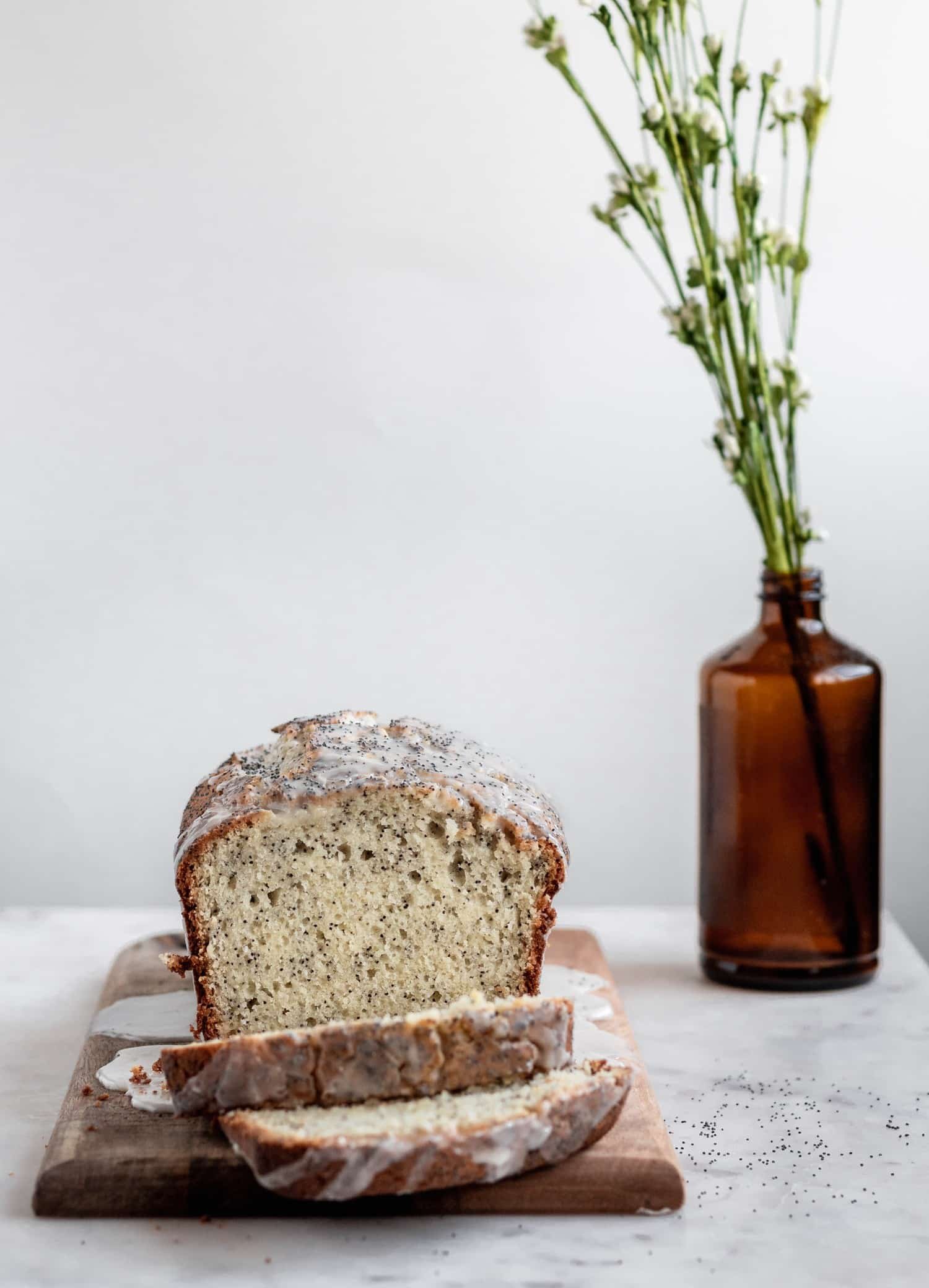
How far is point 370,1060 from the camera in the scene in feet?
5.27

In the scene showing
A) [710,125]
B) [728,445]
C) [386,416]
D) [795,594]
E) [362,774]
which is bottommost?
[362,774]

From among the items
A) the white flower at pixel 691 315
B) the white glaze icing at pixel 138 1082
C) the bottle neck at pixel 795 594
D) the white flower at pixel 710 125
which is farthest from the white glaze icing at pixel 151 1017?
the white flower at pixel 710 125

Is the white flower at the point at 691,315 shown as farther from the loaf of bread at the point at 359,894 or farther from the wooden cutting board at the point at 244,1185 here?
the wooden cutting board at the point at 244,1185

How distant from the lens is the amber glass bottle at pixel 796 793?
2.30m

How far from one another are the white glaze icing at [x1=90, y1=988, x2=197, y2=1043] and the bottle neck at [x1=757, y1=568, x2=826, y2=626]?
1141mm

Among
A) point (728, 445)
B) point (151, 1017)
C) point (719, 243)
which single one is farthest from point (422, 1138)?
point (719, 243)

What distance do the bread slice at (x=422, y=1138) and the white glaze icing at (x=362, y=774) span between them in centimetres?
44

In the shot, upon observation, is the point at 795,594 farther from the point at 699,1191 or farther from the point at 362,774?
the point at 699,1191

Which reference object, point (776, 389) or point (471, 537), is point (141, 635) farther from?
point (776, 389)

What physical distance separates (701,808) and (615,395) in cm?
108

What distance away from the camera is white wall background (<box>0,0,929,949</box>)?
3.01m

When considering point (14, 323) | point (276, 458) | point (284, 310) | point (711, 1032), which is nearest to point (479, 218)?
point (284, 310)

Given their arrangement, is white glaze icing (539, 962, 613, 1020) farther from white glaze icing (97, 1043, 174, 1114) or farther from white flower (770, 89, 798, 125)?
white flower (770, 89, 798, 125)

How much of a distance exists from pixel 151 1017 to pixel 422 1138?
2.70ft
